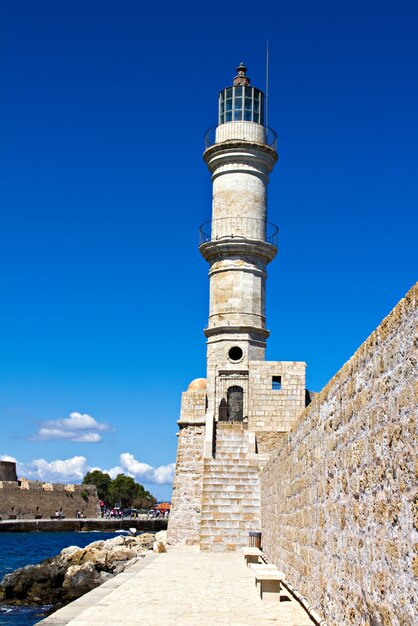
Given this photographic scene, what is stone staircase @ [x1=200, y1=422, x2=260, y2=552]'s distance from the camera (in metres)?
16.0

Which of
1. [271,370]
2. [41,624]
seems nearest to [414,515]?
[41,624]

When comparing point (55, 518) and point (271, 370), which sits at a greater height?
point (271, 370)

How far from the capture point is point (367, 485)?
4773 mm

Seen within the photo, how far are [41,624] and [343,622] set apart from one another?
2793mm

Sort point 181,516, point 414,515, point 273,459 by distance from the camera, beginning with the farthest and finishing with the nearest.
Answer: point 181,516
point 273,459
point 414,515

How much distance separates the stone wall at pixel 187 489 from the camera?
1875 cm

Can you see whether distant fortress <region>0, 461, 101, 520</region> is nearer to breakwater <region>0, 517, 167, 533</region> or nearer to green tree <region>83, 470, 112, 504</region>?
breakwater <region>0, 517, 167, 533</region>

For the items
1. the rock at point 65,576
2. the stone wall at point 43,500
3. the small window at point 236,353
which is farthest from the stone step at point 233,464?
the stone wall at point 43,500

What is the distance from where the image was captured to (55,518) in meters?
57.6

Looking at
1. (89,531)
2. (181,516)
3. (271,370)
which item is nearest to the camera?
(181,516)

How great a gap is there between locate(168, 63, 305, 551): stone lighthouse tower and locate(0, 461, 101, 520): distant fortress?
Result: 3395 cm

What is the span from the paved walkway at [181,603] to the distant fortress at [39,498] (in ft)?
148

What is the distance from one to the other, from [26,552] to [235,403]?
18.5 metres

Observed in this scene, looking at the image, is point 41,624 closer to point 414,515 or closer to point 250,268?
point 414,515
